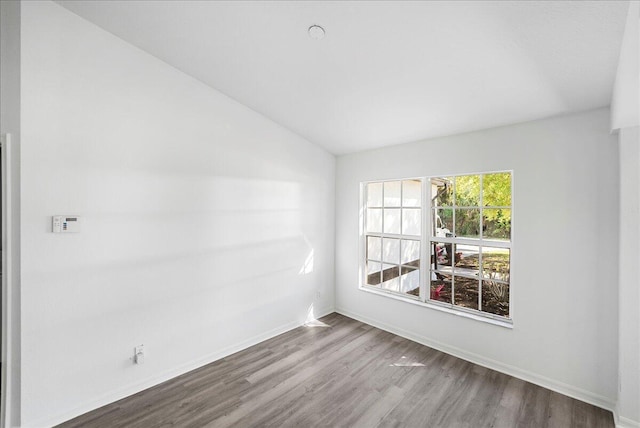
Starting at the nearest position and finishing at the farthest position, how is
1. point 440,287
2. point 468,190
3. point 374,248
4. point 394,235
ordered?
point 468,190 → point 440,287 → point 394,235 → point 374,248

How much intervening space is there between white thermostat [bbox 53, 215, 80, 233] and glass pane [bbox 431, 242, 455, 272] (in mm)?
3462

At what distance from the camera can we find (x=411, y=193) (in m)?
3.65

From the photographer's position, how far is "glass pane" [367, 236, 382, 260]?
402 cm

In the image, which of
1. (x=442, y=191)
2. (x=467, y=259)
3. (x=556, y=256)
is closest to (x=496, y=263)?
(x=467, y=259)

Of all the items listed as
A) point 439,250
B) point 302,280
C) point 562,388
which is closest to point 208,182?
point 302,280

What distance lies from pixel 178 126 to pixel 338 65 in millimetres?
1609

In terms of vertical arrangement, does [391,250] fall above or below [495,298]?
above

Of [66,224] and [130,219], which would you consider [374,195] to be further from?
[66,224]

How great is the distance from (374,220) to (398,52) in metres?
2.40

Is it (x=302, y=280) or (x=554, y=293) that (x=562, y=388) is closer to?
(x=554, y=293)

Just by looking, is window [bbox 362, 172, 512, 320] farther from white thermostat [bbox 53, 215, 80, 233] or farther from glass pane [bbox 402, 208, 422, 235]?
white thermostat [bbox 53, 215, 80, 233]

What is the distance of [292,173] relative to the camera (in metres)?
3.77

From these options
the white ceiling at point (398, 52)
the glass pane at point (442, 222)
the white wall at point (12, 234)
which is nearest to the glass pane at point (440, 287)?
the glass pane at point (442, 222)

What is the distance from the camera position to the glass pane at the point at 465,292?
3127 mm
